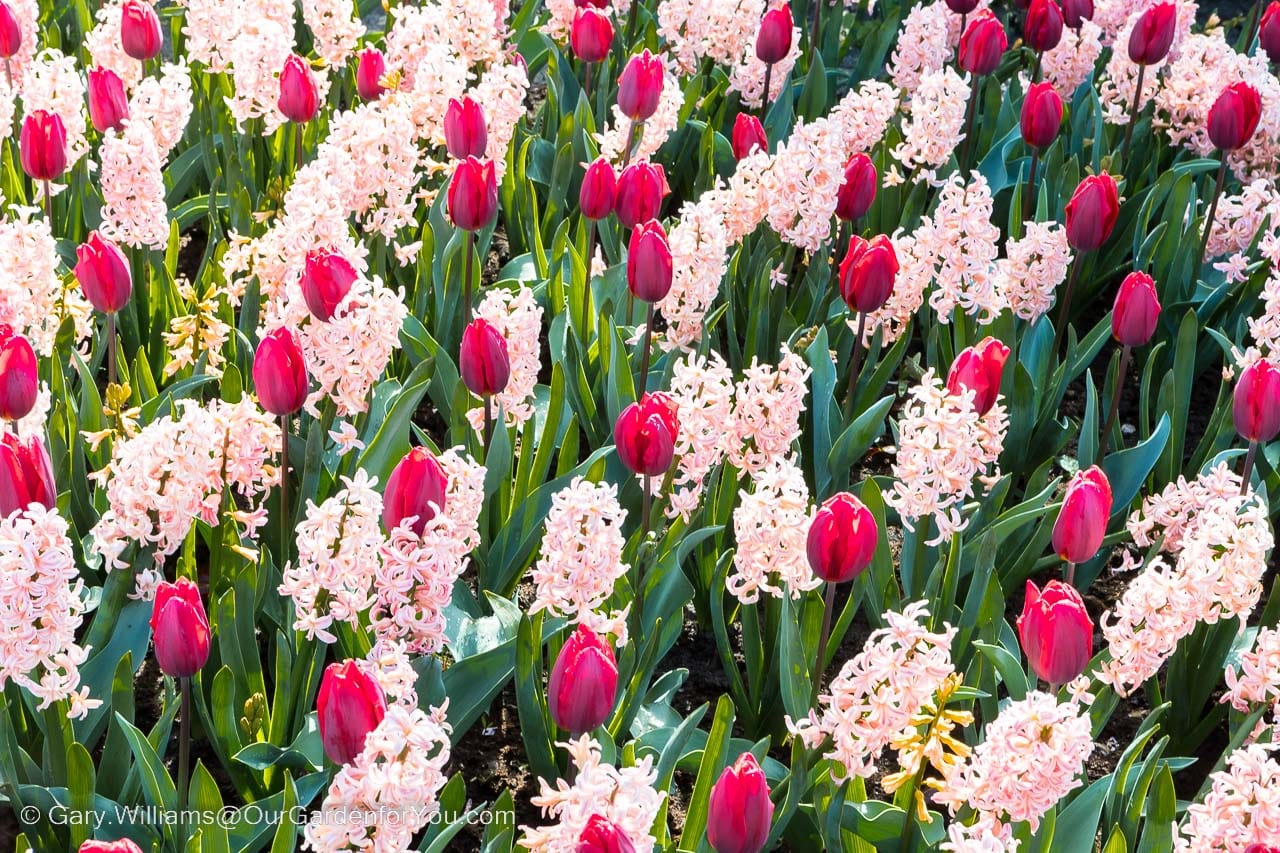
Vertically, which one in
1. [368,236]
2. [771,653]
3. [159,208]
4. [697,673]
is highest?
[159,208]

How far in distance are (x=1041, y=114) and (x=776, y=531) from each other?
6.89 ft

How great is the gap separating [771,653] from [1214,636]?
79cm

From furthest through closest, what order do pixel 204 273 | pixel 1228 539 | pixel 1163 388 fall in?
pixel 204 273, pixel 1163 388, pixel 1228 539

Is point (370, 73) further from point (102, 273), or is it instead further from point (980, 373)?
point (980, 373)

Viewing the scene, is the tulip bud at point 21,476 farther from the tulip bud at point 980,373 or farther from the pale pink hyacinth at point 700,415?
the tulip bud at point 980,373

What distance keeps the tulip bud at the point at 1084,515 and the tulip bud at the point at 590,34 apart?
91.2 inches

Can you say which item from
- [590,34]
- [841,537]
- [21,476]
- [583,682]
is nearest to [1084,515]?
[841,537]

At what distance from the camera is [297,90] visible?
11.6ft

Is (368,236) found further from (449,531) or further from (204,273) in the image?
(449,531)

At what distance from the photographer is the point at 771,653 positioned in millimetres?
2594

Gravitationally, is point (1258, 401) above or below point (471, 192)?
below

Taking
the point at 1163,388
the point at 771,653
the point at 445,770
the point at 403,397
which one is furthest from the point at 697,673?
the point at 1163,388


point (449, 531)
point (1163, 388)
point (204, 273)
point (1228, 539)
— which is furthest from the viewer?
point (204, 273)

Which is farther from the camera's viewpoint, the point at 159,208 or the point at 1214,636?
the point at 159,208
